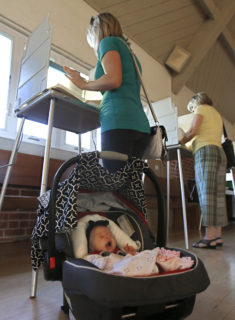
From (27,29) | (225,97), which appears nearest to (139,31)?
(27,29)

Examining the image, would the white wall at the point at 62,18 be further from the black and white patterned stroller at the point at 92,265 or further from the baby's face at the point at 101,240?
the baby's face at the point at 101,240

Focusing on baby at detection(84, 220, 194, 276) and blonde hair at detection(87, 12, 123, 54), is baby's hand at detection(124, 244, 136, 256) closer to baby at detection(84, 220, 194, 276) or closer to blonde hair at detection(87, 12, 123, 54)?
baby at detection(84, 220, 194, 276)

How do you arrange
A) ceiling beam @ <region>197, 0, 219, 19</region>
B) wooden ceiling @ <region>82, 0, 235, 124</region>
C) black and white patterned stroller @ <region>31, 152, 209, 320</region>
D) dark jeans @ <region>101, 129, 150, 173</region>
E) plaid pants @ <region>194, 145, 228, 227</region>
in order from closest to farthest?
black and white patterned stroller @ <region>31, 152, 209, 320</region>, dark jeans @ <region>101, 129, 150, 173</region>, plaid pants @ <region>194, 145, 228, 227</region>, wooden ceiling @ <region>82, 0, 235, 124</region>, ceiling beam @ <region>197, 0, 219, 19</region>

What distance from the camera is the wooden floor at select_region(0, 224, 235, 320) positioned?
0.83m

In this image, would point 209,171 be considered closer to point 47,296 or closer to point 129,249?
point 129,249

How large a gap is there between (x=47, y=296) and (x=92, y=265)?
1.61 ft

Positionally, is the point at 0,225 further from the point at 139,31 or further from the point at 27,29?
the point at 139,31

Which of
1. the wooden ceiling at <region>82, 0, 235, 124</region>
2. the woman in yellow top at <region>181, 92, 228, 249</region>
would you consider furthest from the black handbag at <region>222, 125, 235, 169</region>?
the wooden ceiling at <region>82, 0, 235, 124</region>

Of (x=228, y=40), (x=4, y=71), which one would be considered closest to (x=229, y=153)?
(x=4, y=71)

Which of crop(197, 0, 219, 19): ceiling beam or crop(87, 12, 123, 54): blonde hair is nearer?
crop(87, 12, 123, 54): blonde hair

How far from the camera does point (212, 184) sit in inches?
79.7

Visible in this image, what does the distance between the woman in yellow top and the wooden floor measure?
1.57ft

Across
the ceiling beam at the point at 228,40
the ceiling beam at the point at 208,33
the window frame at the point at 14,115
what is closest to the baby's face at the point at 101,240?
the window frame at the point at 14,115

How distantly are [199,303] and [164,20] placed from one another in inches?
153
